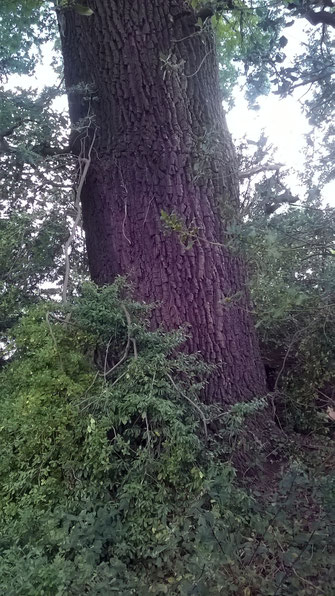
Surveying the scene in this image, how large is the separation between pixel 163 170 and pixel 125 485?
273 centimetres

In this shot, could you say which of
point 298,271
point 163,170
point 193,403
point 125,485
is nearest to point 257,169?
point 163,170

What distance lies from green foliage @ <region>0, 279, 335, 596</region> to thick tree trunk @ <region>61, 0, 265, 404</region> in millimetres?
417

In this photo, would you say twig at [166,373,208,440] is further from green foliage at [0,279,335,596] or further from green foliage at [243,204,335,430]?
green foliage at [243,204,335,430]

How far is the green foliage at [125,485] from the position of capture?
287 centimetres

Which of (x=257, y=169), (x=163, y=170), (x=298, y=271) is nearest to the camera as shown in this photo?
(x=298, y=271)

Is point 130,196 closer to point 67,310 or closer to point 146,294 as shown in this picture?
point 146,294

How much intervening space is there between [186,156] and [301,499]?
9.95 ft

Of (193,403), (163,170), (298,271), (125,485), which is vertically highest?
(163,170)

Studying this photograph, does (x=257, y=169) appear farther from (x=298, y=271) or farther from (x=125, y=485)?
(x=125, y=485)

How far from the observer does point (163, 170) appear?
4793 mm

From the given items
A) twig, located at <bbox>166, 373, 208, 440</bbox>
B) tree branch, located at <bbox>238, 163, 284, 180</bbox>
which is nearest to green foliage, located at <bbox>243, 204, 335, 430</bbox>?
twig, located at <bbox>166, 373, 208, 440</bbox>

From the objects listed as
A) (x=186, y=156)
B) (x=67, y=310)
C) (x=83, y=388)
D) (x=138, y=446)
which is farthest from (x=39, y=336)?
(x=186, y=156)

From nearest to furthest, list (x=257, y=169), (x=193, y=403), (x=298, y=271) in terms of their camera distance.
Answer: (x=298, y=271), (x=193, y=403), (x=257, y=169)

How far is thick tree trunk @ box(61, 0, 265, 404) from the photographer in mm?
4547
